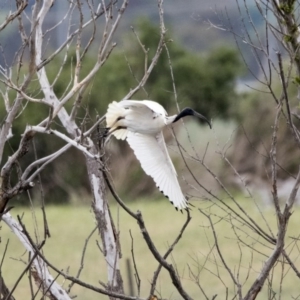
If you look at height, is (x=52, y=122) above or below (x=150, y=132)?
below

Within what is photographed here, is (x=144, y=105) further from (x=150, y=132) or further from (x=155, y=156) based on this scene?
(x=155, y=156)

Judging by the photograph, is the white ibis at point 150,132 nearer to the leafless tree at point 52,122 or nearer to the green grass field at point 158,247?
the leafless tree at point 52,122

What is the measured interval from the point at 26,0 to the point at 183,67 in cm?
1245

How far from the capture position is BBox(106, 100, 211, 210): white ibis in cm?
402

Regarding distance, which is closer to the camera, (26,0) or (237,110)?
(26,0)

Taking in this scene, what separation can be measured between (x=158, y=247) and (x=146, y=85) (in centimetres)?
425

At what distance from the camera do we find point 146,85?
13.9 m

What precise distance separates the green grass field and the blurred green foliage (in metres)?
0.66

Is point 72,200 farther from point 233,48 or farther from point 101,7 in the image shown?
point 101,7

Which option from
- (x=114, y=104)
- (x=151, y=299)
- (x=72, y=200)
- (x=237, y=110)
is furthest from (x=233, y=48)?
(x=151, y=299)

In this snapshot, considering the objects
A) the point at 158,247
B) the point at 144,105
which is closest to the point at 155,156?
the point at 144,105

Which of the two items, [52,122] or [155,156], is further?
[155,156]

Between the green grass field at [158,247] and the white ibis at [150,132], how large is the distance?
3.13 meters

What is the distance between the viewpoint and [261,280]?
8.55 feet
